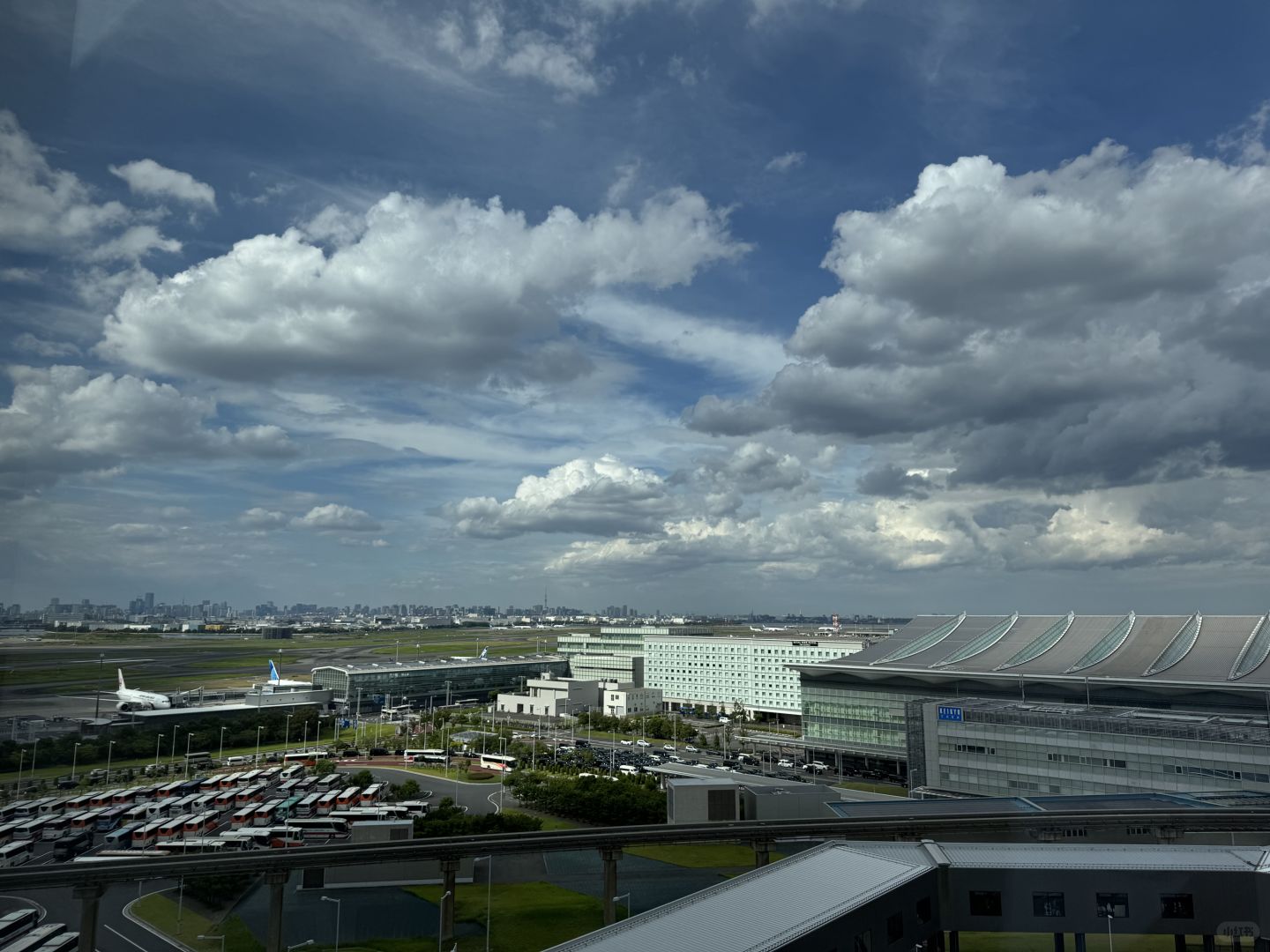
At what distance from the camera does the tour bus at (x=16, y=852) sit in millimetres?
17594

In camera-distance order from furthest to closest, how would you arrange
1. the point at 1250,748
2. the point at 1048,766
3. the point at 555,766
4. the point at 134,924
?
the point at 555,766
the point at 1048,766
the point at 1250,748
the point at 134,924

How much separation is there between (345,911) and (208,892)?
7.77 ft

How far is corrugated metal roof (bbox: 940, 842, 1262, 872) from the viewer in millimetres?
10586

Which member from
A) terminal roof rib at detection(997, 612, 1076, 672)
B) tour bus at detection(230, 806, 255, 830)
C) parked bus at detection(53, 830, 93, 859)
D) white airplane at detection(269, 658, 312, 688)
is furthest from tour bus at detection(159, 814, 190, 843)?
→ terminal roof rib at detection(997, 612, 1076, 672)

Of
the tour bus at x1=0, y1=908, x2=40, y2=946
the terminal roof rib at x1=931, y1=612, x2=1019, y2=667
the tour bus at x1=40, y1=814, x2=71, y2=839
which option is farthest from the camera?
the terminal roof rib at x1=931, y1=612, x2=1019, y2=667

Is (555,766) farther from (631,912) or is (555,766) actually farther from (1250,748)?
(1250,748)

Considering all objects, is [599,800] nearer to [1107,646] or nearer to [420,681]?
[1107,646]

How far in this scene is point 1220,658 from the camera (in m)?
27.4

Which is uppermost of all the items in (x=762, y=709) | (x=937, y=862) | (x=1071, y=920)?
(x=937, y=862)

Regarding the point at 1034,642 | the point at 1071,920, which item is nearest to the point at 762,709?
the point at 1034,642

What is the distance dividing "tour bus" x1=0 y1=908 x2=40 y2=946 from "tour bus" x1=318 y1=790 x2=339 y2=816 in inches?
392

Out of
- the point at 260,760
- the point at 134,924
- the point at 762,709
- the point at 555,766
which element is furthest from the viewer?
the point at 762,709

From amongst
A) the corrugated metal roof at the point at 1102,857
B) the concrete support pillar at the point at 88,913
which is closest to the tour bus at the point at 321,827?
the concrete support pillar at the point at 88,913

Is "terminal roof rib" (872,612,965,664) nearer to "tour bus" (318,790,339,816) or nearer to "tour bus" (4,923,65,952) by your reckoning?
"tour bus" (318,790,339,816)
